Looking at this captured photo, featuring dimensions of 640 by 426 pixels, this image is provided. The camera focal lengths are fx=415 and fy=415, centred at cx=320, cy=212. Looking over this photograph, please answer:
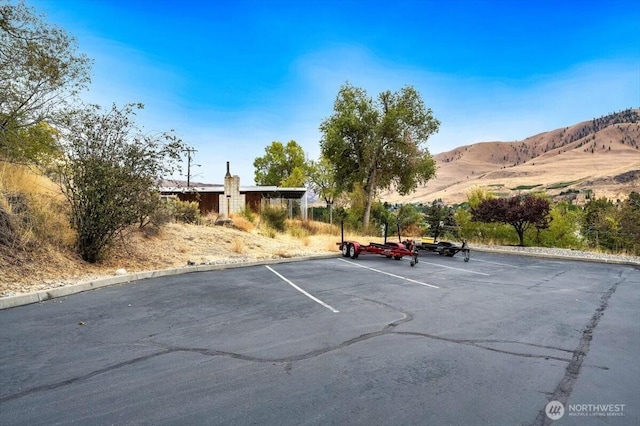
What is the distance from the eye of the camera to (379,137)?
32281 mm

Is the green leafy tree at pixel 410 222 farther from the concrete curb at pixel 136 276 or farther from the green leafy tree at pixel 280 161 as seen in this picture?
the green leafy tree at pixel 280 161

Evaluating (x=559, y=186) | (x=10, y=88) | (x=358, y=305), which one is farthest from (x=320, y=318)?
(x=559, y=186)

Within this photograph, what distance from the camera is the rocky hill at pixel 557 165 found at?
86438 millimetres

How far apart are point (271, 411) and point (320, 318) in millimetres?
3333

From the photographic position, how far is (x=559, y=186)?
89.6 m

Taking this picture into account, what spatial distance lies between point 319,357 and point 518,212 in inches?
753

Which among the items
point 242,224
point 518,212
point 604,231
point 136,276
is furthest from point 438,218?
point 136,276

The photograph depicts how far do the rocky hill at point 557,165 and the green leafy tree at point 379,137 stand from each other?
46202 mm

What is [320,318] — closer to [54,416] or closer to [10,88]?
[54,416]

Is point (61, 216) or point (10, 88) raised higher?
point (10, 88)

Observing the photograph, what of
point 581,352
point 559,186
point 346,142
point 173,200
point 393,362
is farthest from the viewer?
point 559,186

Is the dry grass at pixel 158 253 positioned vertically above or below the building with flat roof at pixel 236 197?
below

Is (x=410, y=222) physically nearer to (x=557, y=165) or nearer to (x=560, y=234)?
(x=560, y=234)

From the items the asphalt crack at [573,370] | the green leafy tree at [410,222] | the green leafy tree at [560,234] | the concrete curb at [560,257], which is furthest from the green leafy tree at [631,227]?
the asphalt crack at [573,370]
